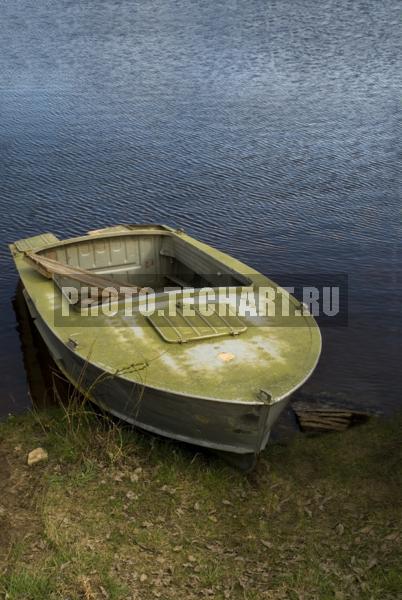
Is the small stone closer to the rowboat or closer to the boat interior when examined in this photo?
the rowboat

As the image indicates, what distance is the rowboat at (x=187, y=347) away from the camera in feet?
37.7

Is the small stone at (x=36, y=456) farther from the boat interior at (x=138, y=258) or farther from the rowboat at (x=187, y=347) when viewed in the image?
the boat interior at (x=138, y=258)

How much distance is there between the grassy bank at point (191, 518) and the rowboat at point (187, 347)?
2.62 feet

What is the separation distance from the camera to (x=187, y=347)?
1261 centimetres

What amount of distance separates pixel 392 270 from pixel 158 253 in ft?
29.4

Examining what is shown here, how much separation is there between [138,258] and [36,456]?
7.71 m

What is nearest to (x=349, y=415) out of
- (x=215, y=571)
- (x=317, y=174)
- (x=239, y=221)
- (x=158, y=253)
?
(x=215, y=571)

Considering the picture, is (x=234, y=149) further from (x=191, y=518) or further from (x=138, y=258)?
(x=191, y=518)

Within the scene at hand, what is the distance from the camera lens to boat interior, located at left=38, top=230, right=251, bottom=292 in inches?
691

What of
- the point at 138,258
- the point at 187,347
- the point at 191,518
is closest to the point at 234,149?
the point at 138,258

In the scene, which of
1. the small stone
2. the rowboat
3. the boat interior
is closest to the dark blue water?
the rowboat

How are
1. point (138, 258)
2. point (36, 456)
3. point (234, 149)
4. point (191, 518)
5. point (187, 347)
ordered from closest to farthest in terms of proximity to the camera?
point (191, 518) < point (36, 456) < point (187, 347) < point (138, 258) < point (234, 149)

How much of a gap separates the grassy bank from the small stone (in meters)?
0.16

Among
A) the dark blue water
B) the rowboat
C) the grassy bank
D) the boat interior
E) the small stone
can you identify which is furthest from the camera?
the dark blue water
